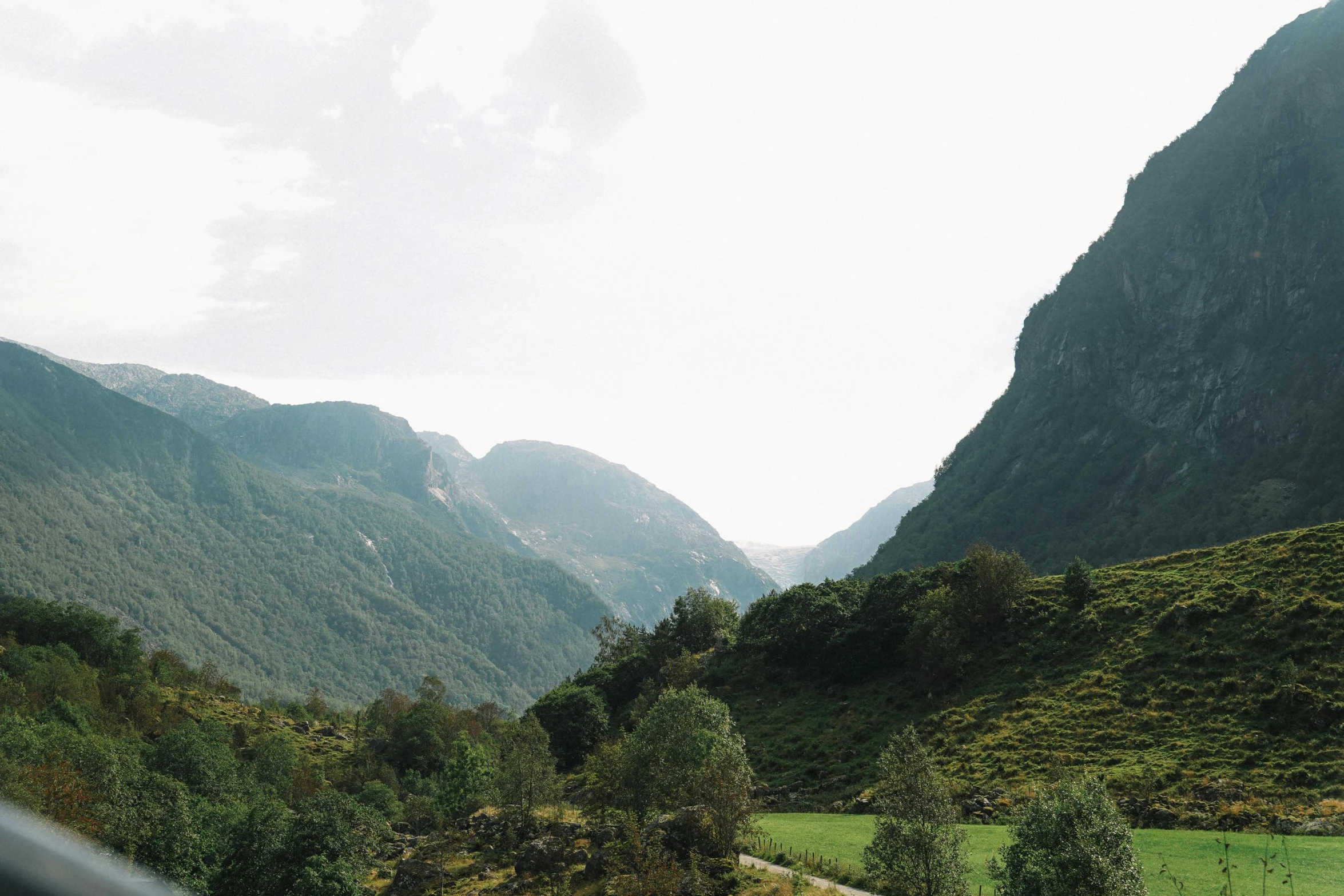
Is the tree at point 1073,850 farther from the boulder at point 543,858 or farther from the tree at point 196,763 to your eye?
the tree at point 196,763

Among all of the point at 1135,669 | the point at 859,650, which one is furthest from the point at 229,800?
the point at 1135,669

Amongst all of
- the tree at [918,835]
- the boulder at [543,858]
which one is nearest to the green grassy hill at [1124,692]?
the tree at [918,835]

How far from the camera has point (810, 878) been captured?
3775 centimetres

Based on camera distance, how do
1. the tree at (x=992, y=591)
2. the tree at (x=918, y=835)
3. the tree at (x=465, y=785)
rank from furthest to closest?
1. the tree at (x=992, y=591)
2. the tree at (x=465, y=785)
3. the tree at (x=918, y=835)

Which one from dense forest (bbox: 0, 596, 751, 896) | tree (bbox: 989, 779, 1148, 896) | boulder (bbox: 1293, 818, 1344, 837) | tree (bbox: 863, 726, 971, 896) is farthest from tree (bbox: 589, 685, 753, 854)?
boulder (bbox: 1293, 818, 1344, 837)

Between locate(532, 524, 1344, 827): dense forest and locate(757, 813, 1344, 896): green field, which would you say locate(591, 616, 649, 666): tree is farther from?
locate(757, 813, 1344, 896): green field

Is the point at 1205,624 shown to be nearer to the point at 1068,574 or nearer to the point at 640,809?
the point at 1068,574

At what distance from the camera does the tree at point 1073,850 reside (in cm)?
2164

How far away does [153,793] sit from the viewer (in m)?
59.2

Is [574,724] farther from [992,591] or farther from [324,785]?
[992,591]

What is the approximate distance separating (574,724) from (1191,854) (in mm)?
85251

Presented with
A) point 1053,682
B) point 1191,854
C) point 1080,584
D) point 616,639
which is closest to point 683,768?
point 1191,854

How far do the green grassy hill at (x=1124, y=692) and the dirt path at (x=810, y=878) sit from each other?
2294 centimetres

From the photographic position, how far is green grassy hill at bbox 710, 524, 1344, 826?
2036 inches
